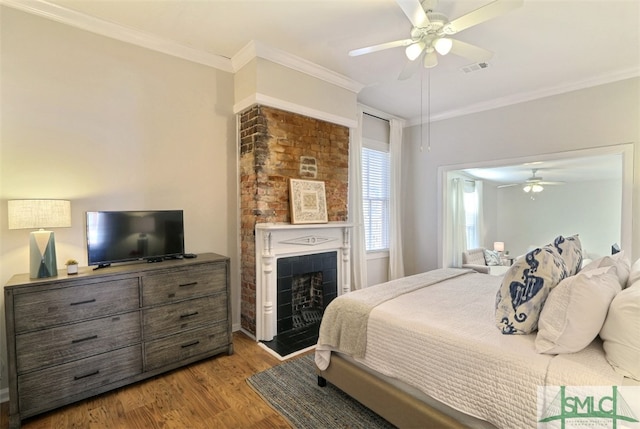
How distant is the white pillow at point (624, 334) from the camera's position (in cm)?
120

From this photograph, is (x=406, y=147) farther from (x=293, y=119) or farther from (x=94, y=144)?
(x=94, y=144)

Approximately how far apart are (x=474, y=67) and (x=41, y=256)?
167 inches

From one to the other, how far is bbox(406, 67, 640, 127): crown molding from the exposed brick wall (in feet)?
7.44

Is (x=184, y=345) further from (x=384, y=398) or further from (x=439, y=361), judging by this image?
(x=439, y=361)

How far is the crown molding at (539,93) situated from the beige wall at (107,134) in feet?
11.0

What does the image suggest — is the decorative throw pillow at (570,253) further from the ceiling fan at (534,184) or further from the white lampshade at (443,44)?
the ceiling fan at (534,184)

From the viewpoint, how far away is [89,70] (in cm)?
253

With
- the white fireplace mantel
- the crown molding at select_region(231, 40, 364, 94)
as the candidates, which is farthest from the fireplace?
the crown molding at select_region(231, 40, 364, 94)

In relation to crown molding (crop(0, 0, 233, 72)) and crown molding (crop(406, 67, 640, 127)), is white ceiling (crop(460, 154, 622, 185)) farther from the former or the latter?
crown molding (crop(0, 0, 233, 72))

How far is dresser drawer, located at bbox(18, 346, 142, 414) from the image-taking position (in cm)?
190

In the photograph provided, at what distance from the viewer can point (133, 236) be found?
2537 millimetres

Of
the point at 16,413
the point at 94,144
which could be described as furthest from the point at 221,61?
the point at 16,413

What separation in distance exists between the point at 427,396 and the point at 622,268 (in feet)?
4.59

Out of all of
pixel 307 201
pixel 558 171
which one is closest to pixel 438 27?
pixel 307 201
